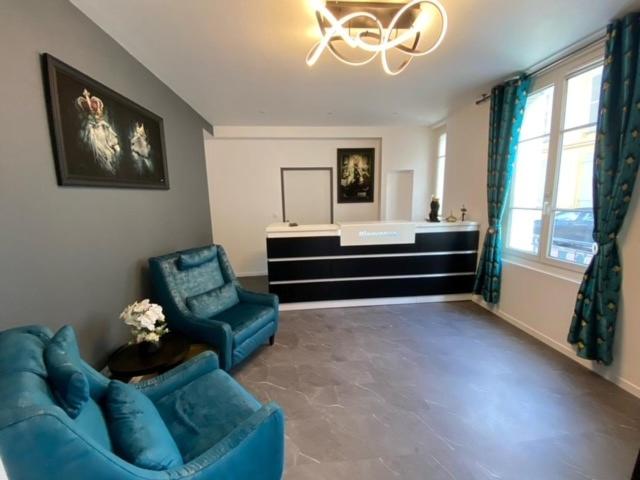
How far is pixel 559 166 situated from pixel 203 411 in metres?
3.51

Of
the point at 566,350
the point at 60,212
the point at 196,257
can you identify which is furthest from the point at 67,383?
the point at 566,350

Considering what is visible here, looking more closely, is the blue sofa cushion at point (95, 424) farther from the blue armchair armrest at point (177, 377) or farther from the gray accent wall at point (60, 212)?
the gray accent wall at point (60, 212)

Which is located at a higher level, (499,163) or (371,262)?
(499,163)

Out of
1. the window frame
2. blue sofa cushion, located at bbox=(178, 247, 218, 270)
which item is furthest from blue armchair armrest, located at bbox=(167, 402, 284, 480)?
the window frame

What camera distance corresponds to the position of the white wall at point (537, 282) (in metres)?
2.02

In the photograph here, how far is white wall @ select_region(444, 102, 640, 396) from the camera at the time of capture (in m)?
2.02

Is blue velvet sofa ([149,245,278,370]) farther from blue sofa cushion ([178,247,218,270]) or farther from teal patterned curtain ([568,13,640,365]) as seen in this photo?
teal patterned curtain ([568,13,640,365])

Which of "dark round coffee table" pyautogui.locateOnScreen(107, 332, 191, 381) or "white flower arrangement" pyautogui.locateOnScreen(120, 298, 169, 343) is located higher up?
"white flower arrangement" pyautogui.locateOnScreen(120, 298, 169, 343)

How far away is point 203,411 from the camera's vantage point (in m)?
1.35

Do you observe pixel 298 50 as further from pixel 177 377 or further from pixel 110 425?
pixel 110 425

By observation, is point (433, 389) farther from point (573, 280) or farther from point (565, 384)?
point (573, 280)

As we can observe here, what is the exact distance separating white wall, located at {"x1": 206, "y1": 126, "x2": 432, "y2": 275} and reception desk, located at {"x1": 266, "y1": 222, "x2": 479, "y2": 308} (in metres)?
1.73

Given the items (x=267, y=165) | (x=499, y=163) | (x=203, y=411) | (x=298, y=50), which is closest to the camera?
(x=203, y=411)

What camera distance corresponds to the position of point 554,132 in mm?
2625
